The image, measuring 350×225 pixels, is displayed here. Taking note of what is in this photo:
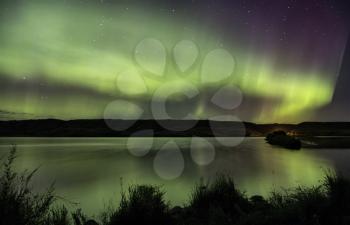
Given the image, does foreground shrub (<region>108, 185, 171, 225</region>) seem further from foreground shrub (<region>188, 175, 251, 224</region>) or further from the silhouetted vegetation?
foreground shrub (<region>188, 175, 251, 224</region>)

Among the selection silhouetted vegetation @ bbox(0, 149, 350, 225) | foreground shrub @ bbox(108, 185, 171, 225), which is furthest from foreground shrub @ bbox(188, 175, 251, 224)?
foreground shrub @ bbox(108, 185, 171, 225)

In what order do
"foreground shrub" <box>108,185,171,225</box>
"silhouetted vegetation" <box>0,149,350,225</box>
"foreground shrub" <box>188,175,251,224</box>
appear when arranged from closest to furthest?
"silhouetted vegetation" <box>0,149,350,225</box> < "foreground shrub" <box>108,185,171,225</box> < "foreground shrub" <box>188,175,251,224</box>

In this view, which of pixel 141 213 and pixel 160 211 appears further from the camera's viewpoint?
pixel 160 211

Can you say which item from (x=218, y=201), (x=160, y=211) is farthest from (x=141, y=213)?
(x=218, y=201)

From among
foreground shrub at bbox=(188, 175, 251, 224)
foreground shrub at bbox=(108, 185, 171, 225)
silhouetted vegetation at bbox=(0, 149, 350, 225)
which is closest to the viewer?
silhouetted vegetation at bbox=(0, 149, 350, 225)

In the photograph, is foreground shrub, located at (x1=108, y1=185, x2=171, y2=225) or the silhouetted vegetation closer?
the silhouetted vegetation

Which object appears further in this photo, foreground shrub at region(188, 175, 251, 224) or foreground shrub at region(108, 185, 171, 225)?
foreground shrub at region(188, 175, 251, 224)

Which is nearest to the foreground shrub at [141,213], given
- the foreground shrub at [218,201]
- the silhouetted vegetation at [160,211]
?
the silhouetted vegetation at [160,211]

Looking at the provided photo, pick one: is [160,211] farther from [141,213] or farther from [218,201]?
[218,201]

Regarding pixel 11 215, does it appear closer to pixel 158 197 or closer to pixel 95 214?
pixel 158 197

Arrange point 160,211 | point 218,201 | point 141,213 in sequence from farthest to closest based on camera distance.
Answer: point 218,201, point 160,211, point 141,213

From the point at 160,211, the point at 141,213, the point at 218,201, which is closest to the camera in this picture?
the point at 141,213

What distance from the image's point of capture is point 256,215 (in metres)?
7.91

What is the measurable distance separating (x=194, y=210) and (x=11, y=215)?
20.0ft
